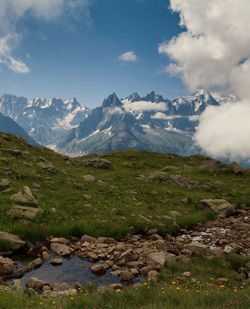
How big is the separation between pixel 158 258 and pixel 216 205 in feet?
58.2

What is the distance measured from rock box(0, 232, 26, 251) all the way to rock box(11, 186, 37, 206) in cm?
451

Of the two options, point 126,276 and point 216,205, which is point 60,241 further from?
point 216,205

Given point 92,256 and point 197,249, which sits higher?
point 197,249

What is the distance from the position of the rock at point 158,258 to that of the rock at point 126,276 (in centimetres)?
151

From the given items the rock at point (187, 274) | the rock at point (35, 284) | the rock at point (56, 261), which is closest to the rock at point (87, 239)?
the rock at point (56, 261)

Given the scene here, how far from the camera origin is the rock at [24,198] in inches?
899

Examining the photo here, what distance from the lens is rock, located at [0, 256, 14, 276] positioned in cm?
1532

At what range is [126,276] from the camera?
50.8 ft

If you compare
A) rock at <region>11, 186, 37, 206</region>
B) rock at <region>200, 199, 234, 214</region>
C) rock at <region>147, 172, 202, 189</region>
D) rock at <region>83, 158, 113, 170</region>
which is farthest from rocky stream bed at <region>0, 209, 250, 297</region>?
rock at <region>83, 158, 113, 170</region>

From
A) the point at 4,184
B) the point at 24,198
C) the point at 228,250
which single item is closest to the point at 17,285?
the point at 24,198

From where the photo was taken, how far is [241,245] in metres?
21.8

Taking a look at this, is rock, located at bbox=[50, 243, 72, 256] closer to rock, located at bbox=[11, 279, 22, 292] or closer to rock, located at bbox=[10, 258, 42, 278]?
rock, located at bbox=[10, 258, 42, 278]

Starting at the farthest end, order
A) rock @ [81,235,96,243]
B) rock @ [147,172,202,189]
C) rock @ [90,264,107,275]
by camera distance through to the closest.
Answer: rock @ [147,172,202,189], rock @ [81,235,96,243], rock @ [90,264,107,275]

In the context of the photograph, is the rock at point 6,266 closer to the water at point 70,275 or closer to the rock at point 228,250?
the water at point 70,275
